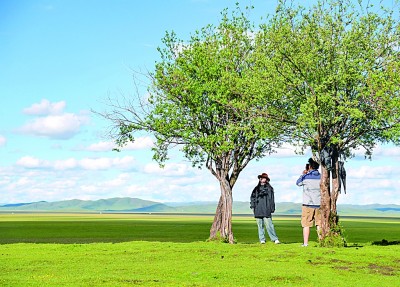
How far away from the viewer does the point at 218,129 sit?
4178cm

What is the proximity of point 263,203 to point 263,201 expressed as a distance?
0.12 m

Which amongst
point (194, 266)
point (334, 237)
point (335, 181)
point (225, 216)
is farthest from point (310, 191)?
point (194, 266)

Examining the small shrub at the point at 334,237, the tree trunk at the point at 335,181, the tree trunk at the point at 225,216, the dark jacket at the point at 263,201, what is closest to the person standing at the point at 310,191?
the small shrub at the point at 334,237

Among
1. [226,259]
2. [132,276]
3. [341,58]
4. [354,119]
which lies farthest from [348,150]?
[132,276]

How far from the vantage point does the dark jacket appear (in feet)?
116

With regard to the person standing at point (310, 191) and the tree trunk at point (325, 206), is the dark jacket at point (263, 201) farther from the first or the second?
the tree trunk at point (325, 206)

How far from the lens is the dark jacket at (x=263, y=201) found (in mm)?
35500

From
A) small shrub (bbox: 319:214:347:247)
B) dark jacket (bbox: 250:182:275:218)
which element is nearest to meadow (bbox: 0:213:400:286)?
dark jacket (bbox: 250:182:275:218)

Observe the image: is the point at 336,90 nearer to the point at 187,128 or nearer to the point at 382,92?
the point at 382,92

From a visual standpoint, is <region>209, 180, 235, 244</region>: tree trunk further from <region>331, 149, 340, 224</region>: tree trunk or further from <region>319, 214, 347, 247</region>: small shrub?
<region>319, 214, 347, 247</region>: small shrub

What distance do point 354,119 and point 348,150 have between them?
302 inches

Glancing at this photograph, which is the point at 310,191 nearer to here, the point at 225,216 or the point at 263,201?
the point at 263,201

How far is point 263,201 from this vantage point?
1405 inches

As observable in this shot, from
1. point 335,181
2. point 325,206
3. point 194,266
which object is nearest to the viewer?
point 194,266
